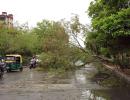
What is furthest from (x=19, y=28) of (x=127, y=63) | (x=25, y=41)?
(x=127, y=63)

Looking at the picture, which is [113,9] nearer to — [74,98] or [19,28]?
[74,98]

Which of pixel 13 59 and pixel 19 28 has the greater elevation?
pixel 19 28

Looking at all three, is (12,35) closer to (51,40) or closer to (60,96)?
(51,40)

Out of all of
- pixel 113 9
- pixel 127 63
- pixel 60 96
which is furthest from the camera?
pixel 127 63

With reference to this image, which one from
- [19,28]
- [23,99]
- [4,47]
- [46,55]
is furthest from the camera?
[19,28]

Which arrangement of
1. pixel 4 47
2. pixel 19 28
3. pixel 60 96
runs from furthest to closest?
pixel 19 28 < pixel 4 47 < pixel 60 96

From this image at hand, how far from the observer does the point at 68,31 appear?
4278cm

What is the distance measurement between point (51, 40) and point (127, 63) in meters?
9.90

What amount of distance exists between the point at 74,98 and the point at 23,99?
2293mm

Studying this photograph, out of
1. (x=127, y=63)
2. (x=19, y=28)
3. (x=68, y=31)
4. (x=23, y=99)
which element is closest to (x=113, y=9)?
(x=23, y=99)

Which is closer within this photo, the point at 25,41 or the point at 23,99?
the point at 23,99

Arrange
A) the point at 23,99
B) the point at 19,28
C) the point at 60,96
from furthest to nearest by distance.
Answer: the point at 19,28, the point at 60,96, the point at 23,99

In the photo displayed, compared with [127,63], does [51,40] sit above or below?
above

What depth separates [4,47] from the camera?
56969 mm
